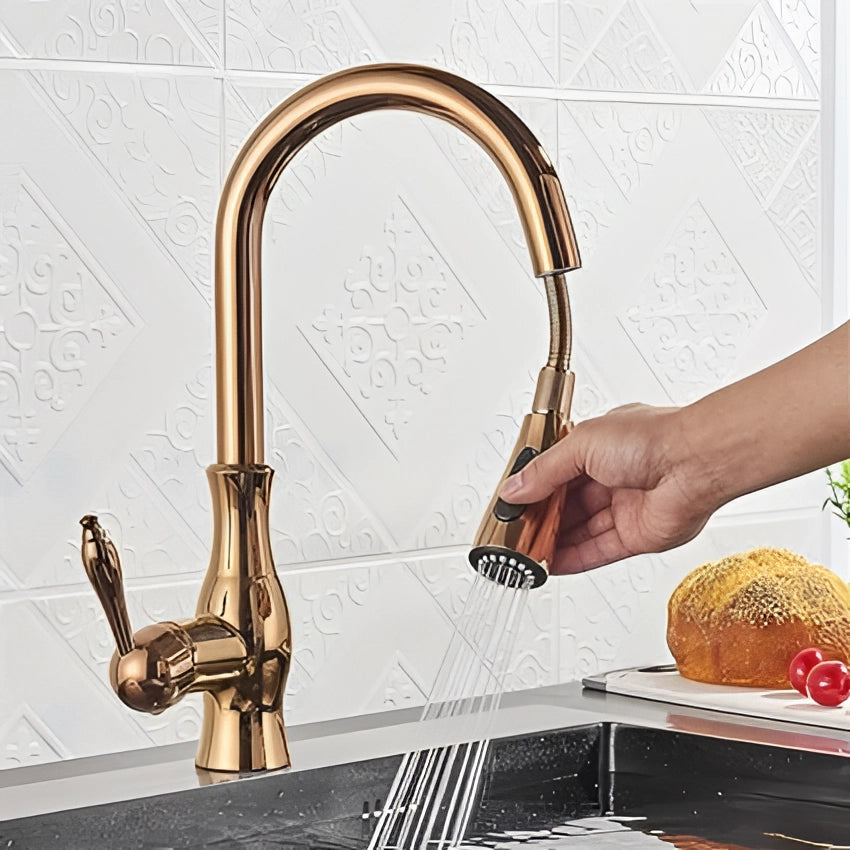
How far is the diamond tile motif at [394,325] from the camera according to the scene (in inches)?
55.7

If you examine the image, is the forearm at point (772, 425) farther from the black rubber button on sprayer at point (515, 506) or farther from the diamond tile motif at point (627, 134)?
the diamond tile motif at point (627, 134)

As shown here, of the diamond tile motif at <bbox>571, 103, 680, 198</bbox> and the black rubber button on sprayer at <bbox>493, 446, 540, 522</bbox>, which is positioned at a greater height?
the diamond tile motif at <bbox>571, 103, 680, 198</bbox>

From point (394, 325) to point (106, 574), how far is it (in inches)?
30.2

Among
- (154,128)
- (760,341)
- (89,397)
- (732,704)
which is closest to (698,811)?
(732,704)

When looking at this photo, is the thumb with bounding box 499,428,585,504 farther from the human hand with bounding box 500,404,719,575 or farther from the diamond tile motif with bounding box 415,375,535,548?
the diamond tile motif with bounding box 415,375,535,548

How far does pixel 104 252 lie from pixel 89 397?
117 mm

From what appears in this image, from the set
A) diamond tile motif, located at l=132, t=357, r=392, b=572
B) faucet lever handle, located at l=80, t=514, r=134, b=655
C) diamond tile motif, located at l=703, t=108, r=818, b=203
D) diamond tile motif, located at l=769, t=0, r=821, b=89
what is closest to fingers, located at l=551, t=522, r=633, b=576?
faucet lever handle, located at l=80, t=514, r=134, b=655

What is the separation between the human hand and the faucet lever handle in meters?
0.22

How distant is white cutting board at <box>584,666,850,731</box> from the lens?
1007 millimetres

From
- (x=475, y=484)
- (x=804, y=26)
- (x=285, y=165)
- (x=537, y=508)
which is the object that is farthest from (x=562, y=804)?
(x=804, y=26)

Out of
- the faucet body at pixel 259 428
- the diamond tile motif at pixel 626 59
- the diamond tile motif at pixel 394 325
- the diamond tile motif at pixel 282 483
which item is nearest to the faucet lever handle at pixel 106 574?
the faucet body at pixel 259 428

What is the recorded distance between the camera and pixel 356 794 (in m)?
0.91

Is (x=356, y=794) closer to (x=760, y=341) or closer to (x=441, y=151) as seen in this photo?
(x=441, y=151)

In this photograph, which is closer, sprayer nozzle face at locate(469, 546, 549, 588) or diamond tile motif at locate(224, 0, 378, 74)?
sprayer nozzle face at locate(469, 546, 549, 588)
